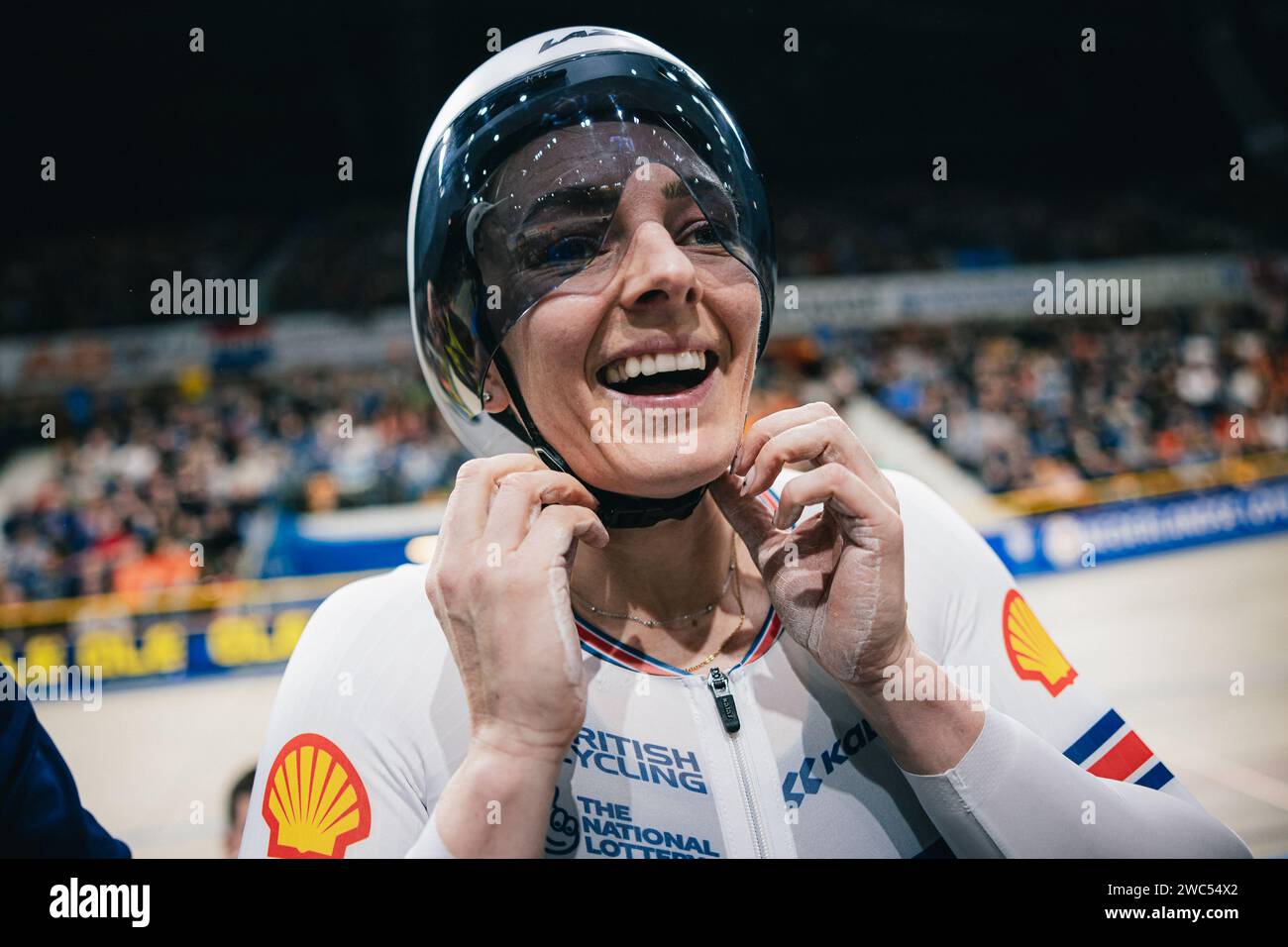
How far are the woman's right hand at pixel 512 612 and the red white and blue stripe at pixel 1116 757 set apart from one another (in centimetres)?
79

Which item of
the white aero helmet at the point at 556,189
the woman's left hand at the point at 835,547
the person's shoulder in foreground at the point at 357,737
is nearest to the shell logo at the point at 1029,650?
the woman's left hand at the point at 835,547

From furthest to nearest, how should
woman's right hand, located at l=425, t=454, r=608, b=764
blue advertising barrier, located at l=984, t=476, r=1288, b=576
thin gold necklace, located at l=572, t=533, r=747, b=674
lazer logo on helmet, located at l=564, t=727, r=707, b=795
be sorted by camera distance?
blue advertising barrier, located at l=984, t=476, r=1288, b=576 < thin gold necklace, located at l=572, t=533, r=747, b=674 < lazer logo on helmet, located at l=564, t=727, r=707, b=795 < woman's right hand, located at l=425, t=454, r=608, b=764

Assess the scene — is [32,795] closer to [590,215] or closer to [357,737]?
[357,737]

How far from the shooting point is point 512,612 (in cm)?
104

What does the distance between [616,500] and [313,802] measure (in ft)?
1.82

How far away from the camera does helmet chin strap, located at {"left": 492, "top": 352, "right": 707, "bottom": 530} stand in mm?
1271

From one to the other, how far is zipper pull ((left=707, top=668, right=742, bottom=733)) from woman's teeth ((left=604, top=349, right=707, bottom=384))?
1.45ft

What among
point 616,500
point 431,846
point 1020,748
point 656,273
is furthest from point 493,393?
point 1020,748

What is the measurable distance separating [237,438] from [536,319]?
12073 mm

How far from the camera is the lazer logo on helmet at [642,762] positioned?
1266 millimetres

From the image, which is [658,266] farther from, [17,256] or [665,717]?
[17,256]

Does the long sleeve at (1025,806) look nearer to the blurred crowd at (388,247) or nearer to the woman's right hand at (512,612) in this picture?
the woman's right hand at (512,612)

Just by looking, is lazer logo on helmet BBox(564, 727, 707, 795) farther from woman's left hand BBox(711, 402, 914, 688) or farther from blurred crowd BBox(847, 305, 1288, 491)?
blurred crowd BBox(847, 305, 1288, 491)

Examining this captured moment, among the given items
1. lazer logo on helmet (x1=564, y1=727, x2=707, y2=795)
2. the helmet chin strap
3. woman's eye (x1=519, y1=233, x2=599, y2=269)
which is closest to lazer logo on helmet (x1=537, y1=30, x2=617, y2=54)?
woman's eye (x1=519, y1=233, x2=599, y2=269)
